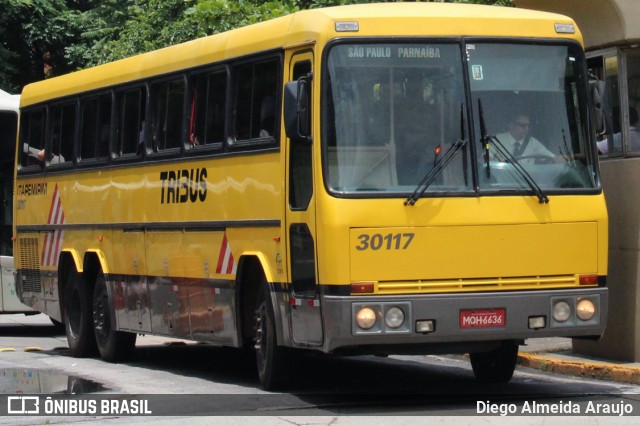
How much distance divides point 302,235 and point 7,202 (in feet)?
34.6

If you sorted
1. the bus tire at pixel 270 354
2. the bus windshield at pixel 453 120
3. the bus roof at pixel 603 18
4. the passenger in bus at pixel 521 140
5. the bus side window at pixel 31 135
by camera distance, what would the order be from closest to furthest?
the bus windshield at pixel 453 120
the passenger in bus at pixel 521 140
the bus tire at pixel 270 354
the bus roof at pixel 603 18
the bus side window at pixel 31 135

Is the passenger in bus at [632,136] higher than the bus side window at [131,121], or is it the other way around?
the bus side window at [131,121]

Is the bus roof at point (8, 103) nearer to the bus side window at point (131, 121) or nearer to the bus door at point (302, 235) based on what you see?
the bus side window at point (131, 121)

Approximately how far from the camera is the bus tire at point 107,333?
51.0 ft

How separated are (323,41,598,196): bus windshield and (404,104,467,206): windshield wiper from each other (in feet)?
0.05

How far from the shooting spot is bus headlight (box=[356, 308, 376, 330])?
10430 millimetres

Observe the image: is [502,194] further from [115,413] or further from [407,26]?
[115,413]

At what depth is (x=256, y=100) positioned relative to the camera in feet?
40.0

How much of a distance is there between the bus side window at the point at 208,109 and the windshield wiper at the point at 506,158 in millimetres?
2883

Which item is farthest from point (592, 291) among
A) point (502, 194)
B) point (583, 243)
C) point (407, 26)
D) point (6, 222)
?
point (6, 222)

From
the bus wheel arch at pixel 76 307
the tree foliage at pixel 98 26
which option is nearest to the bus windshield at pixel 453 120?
the bus wheel arch at pixel 76 307

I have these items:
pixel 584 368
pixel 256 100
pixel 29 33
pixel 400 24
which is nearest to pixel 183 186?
pixel 256 100

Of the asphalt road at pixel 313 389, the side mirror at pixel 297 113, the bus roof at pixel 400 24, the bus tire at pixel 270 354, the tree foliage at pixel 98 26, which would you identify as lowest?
the asphalt road at pixel 313 389

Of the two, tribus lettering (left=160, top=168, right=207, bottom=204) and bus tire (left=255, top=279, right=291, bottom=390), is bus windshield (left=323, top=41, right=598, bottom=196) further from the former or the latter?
tribus lettering (left=160, top=168, right=207, bottom=204)
